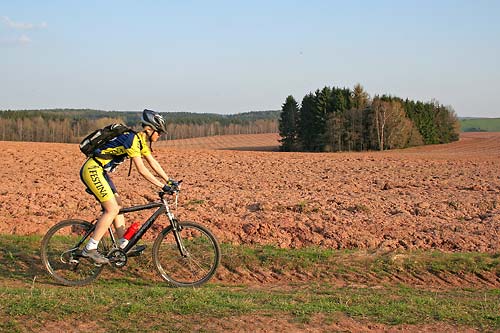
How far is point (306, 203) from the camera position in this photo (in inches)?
570

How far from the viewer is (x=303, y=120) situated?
249 feet

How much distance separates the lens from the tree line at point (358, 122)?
2586 inches

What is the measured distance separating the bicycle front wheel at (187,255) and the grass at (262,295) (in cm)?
25

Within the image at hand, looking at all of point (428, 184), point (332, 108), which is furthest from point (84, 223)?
point (332, 108)

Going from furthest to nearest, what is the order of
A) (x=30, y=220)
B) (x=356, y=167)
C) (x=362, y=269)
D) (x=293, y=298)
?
1. (x=356, y=167)
2. (x=30, y=220)
3. (x=362, y=269)
4. (x=293, y=298)

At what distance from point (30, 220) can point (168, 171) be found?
12425mm

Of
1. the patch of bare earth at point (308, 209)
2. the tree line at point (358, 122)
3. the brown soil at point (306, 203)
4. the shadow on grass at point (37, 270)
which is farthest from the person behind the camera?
the tree line at point (358, 122)

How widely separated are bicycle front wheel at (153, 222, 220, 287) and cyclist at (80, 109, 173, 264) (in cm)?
76

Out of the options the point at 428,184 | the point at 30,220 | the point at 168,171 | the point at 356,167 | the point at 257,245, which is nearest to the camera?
the point at 257,245

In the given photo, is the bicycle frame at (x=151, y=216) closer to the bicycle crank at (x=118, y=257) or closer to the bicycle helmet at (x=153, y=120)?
the bicycle crank at (x=118, y=257)

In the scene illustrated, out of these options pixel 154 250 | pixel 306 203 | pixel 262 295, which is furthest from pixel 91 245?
pixel 306 203

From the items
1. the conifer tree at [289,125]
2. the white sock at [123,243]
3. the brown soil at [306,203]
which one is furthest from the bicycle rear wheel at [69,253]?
the conifer tree at [289,125]

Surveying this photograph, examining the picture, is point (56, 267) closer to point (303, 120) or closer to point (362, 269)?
point (362, 269)

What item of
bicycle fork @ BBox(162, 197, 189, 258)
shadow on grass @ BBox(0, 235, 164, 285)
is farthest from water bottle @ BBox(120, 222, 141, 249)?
shadow on grass @ BBox(0, 235, 164, 285)
